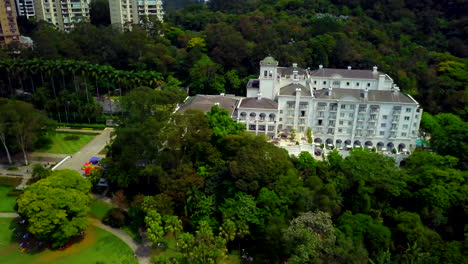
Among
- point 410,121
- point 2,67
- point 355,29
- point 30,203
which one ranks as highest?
point 355,29

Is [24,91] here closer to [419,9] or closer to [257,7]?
[257,7]

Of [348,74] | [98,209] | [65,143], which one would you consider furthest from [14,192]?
[348,74]

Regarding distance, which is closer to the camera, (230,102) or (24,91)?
(230,102)

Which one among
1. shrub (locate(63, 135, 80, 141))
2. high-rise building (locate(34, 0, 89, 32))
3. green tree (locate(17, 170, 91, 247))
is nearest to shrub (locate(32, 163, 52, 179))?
green tree (locate(17, 170, 91, 247))

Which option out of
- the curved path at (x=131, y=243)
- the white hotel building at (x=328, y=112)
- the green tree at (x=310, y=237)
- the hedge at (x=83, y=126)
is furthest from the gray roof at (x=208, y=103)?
the green tree at (x=310, y=237)

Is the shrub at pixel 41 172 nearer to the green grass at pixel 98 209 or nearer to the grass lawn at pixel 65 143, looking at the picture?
the green grass at pixel 98 209

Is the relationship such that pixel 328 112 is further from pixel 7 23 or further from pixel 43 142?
pixel 7 23

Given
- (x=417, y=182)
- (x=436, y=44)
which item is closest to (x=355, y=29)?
(x=436, y=44)
